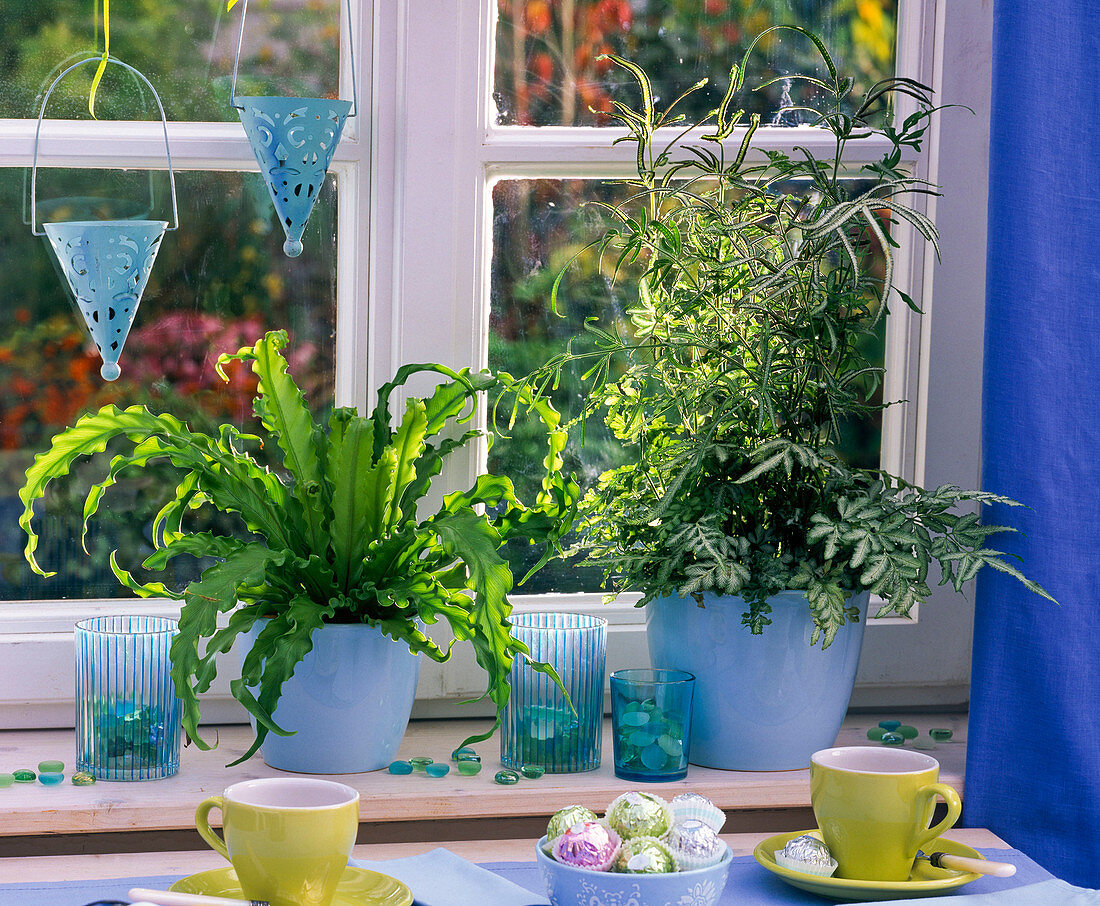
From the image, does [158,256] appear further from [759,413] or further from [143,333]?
[759,413]

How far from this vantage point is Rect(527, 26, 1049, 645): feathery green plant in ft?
3.64

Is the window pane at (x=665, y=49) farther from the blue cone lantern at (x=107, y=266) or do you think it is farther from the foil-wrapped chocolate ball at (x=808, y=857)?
the foil-wrapped chocolate ball at (x=808, y=857)

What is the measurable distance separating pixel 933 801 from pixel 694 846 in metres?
0.20

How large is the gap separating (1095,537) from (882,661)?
1.10ft

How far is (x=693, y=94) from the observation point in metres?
1.39

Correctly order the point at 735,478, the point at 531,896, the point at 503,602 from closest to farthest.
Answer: the point at 531,896 < the point at 503,602 < the point at 735,478

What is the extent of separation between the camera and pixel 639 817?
84 centimetres

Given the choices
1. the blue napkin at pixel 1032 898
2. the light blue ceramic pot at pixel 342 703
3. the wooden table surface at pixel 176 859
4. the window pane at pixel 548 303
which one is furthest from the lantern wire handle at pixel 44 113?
the blue napkin at pixel 1032 898

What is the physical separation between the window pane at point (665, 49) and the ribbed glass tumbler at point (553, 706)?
0.59 metres

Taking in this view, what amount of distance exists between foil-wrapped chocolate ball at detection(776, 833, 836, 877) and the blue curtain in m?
0.31

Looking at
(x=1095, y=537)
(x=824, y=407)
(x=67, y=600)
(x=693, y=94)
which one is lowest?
(x=67, y=600)

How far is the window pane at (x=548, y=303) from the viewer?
1.37 m

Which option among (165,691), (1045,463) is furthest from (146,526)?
(1045,463)

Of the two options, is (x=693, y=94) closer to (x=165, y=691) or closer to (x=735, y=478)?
(x=735, y=478)
